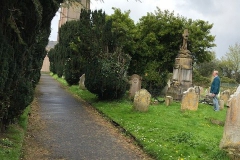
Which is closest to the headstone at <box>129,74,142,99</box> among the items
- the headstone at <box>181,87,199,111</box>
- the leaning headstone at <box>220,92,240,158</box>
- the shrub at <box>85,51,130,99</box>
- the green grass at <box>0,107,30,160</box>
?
the shrub at <box>85,51,130,99</box>

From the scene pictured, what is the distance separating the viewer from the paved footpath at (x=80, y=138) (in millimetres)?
6782

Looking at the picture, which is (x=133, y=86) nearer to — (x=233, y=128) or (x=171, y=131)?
(x=171, y=131)

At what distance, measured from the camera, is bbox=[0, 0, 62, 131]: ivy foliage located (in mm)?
5637

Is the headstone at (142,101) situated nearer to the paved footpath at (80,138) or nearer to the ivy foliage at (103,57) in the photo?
the paved footpath at (80,138)

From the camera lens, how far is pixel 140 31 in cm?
2469

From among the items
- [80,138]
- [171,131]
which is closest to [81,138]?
[80,138]

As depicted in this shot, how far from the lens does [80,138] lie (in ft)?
26.8

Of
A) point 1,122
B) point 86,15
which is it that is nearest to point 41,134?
point 1,122

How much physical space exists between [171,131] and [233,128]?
233 cm

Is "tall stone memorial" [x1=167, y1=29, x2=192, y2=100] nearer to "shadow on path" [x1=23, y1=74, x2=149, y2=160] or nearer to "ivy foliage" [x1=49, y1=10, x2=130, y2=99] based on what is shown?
"ivy foliage" [x1=49, y1=10, x2=130, y2=99]

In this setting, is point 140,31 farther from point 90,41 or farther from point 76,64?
point 90,41

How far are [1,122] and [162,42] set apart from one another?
1886 centimetres

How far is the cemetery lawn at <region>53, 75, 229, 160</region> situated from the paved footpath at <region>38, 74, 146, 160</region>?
0.56 meters

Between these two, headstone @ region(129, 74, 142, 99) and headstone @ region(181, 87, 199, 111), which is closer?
headstone @ region(181, 87, 199, 111)
